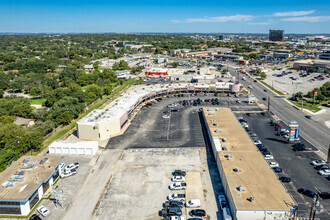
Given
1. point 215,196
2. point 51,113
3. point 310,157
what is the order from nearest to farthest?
point 215,196 < point 310,157 < point 51,113

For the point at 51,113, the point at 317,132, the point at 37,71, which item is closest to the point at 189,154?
the point at 317,132

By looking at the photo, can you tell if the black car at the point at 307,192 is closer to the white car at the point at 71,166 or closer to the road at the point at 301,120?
the road at the point at 301,120

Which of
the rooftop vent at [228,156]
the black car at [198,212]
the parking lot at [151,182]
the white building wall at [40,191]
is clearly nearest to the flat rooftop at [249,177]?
the rooftop vent at [228,156]

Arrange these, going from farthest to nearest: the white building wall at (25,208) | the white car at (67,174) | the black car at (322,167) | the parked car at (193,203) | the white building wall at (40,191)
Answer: the black car at (322,167) → the white car at (67,174) → the white building wall at (40,191) → the parked car at (193,203) → the white building wall at (25,208)

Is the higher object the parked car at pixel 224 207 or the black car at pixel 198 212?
the parked car at pixel 224 207

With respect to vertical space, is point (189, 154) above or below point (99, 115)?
below

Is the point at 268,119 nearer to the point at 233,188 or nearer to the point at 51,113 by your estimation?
the point at 233,188

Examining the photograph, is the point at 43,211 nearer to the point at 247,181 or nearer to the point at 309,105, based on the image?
the point at 247,181
